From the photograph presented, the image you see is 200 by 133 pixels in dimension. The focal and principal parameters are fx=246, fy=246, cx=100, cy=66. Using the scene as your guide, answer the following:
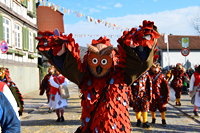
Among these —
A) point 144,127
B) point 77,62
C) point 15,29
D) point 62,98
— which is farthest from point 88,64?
point 15,29

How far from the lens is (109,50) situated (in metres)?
3.10

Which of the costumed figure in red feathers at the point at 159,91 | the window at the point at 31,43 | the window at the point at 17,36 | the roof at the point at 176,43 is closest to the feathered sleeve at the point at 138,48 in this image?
the costumed figure in red feathers at the point at 159,91

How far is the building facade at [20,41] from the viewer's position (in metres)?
13.8

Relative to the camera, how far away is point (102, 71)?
3.10 metres

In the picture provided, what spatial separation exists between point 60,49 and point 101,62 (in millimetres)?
539

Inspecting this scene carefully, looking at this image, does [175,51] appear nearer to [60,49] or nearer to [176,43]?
[176,43]

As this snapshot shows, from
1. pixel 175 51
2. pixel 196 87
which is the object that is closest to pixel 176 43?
pixel 175 51

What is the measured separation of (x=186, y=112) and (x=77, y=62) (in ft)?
23.2

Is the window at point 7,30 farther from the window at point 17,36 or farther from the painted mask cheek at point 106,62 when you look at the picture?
the painted mask cheek at point 106,62

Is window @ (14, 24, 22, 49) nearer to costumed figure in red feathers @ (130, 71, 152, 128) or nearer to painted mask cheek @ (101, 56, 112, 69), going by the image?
costumed figure in red feathers @ (130, 71, 152, 128)

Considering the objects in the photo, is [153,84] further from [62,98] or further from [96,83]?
[96,83]

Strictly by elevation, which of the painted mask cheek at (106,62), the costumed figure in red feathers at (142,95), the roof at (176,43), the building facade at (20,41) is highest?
the roof at (176,43)

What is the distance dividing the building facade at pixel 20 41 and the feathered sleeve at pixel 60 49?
967 centimetres

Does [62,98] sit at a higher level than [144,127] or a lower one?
higher
